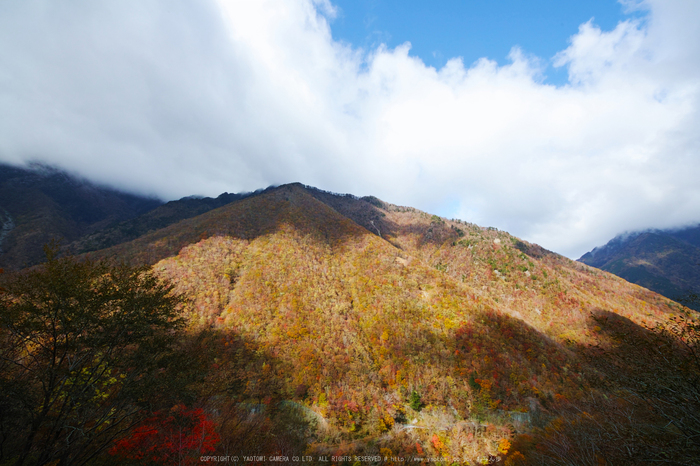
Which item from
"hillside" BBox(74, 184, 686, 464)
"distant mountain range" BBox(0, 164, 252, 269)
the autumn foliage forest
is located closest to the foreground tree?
the autumn foliage forest

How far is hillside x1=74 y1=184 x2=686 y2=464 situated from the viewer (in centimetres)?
2716

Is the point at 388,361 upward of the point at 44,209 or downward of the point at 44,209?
downward

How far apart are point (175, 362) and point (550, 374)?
4652cm

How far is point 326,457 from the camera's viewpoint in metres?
22.8

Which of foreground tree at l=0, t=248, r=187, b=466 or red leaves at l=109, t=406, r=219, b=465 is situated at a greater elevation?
foreground tree at l=0, t=248, r=187, b=466

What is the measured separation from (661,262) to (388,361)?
236 m

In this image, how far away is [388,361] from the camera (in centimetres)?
3619

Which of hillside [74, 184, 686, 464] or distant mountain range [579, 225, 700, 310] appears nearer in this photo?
hillside [74, 184, 686, 464]

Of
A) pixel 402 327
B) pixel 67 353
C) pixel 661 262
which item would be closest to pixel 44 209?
pixel 67 353

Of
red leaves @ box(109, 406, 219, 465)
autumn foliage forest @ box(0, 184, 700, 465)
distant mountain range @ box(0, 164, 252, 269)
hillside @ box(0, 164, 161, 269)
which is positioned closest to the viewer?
autumn foliage forest @ box(0, 184, 700, 465)

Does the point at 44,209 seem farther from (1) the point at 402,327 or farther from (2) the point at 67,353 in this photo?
(1) the point at 402,327

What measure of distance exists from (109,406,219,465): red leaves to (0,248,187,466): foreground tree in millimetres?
2259

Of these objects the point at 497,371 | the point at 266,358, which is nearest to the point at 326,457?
the point at 266,358

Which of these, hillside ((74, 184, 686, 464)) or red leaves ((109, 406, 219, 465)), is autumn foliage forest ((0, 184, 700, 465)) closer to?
red leaves ((109, 406, 219, 465))
